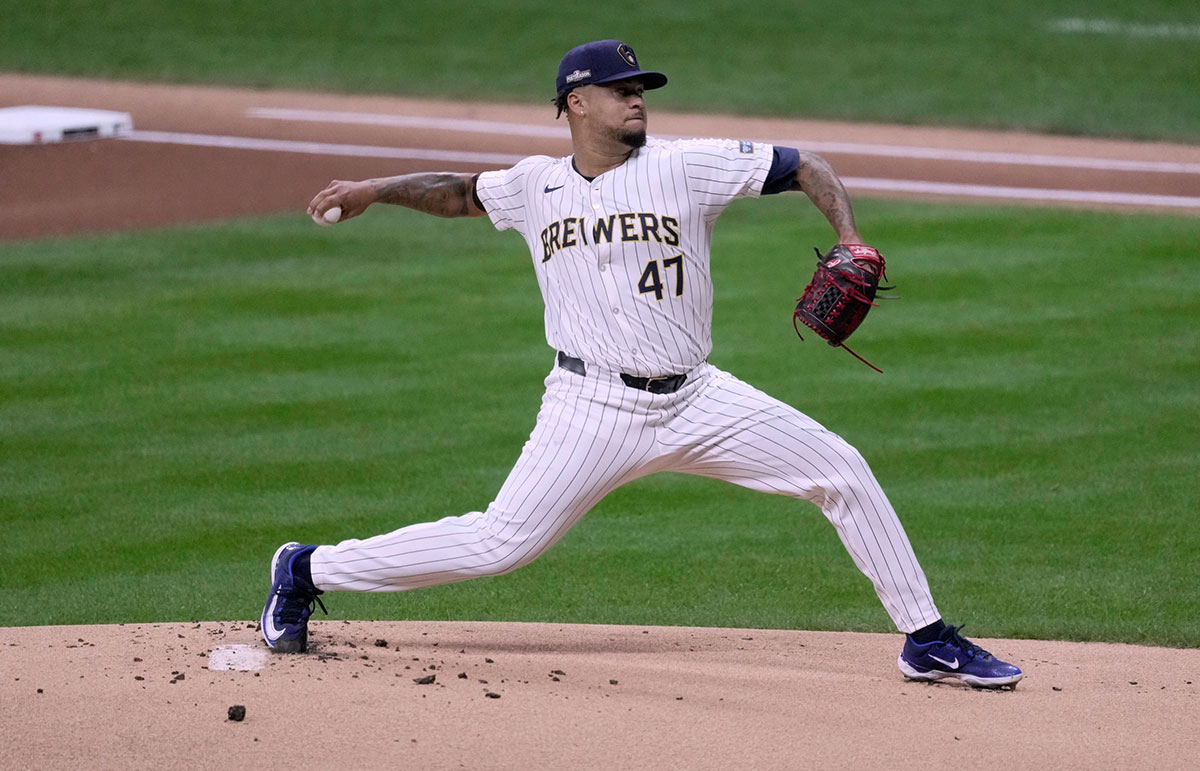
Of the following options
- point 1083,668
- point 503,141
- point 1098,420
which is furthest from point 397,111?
point 1083,668

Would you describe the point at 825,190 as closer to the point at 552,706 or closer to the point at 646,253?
the point at 646,253

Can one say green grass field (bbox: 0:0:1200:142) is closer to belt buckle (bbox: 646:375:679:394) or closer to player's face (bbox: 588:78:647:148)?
player's face (bbox: 588:78:647:148)

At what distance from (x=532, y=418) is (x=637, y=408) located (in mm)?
3599

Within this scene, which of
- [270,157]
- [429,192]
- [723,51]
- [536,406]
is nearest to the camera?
[429,192]

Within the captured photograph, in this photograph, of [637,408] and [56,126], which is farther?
[56,126]

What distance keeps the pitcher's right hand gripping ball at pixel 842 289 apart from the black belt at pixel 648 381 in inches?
14.9

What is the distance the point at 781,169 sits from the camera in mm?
4410

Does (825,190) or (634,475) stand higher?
(825,190)

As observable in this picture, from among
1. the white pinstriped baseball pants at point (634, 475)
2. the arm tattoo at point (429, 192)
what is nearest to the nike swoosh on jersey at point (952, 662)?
the white pinstriped baseball pants at point (634, 475)

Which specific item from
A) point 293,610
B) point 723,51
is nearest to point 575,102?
point 293,610

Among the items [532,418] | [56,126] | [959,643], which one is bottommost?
[959,643]

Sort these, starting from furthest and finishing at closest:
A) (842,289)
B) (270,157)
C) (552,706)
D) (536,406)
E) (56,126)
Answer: (270,157) → (56,126) → (536,406) → (842,289) → (552,706)

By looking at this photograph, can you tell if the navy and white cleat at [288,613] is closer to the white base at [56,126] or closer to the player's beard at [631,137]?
the player's beard at [631,137]

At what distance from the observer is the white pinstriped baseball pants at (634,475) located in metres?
4.34
